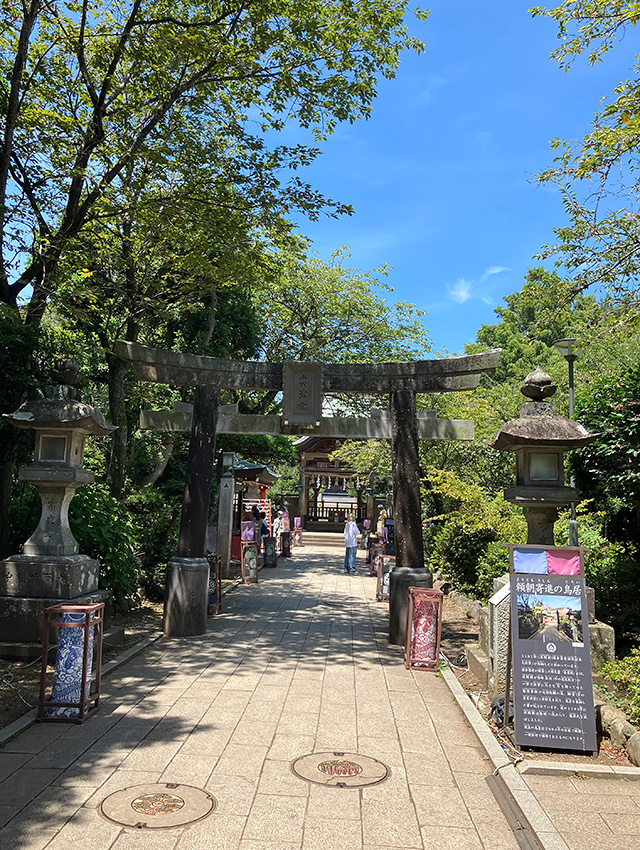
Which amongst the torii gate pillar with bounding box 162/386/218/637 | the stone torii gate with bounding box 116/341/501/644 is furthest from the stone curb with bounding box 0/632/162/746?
the stone torii gate with bounding box 116/341/501/644

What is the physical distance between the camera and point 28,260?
1050cm

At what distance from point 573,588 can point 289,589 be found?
11.1 m

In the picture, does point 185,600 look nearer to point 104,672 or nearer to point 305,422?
point 104,672

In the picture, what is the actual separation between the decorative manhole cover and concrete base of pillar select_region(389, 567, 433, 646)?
15.4 ft

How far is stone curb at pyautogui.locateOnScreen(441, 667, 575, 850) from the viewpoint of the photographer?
3936 mm

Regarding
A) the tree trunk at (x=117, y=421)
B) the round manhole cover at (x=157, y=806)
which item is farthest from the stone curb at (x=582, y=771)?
the tree trunk at (x=117, y=421)

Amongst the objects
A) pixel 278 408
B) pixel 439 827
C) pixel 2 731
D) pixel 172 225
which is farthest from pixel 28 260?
pixel 278 408

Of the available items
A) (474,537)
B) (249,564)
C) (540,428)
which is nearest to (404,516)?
(540,428)

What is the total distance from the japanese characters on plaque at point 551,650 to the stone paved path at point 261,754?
66cm

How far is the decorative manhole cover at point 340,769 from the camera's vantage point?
4.73m

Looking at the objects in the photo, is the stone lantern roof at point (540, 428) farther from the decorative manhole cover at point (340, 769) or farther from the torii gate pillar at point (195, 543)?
the torii gate pillar at point (195, 543)

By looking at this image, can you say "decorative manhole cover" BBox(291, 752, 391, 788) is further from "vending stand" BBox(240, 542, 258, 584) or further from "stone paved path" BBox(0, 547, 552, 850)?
"vending stand" BBox(240, 542, 258, 584)

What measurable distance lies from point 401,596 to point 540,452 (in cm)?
397

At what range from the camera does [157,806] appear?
419 centimetres
